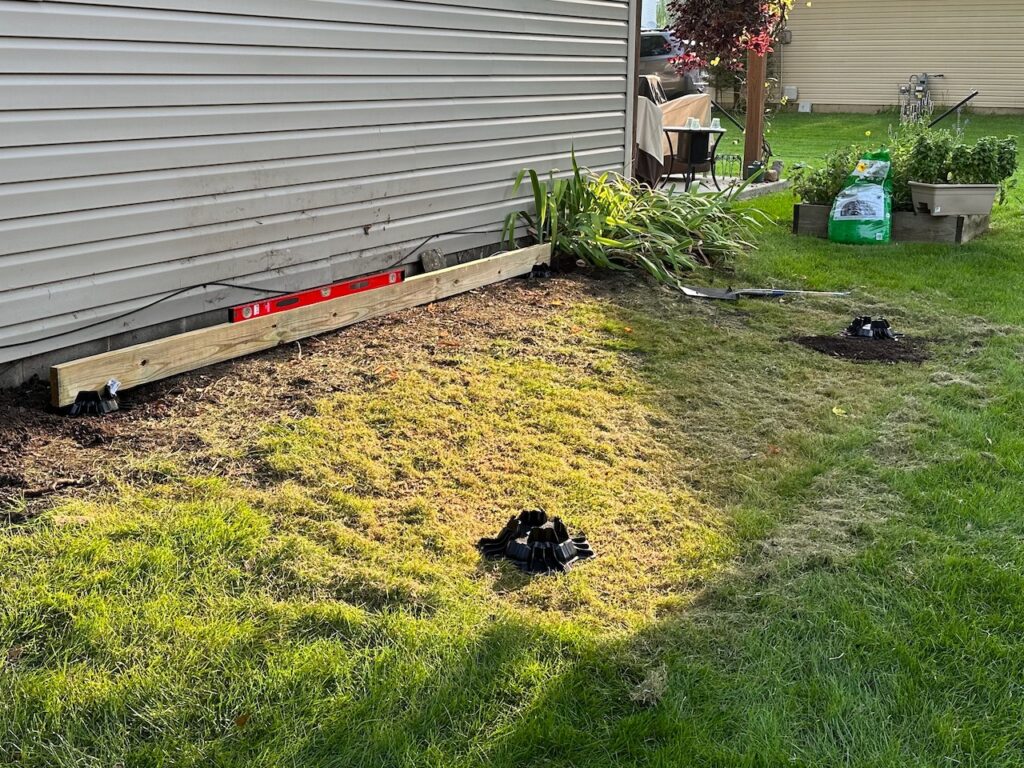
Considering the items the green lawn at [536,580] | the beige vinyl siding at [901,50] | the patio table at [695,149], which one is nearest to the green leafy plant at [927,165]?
the patio table at [695,149]

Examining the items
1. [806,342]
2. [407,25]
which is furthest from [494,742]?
[407,25]

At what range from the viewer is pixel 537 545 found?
2.89m

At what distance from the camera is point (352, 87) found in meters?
5.36

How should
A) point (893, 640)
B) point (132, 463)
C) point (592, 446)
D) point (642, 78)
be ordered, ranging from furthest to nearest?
1. point (642, 78)
2. point (592, 446)
3. point (132, 463)
4. point (893, 640)

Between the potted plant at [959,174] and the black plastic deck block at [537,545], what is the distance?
5.95 metres

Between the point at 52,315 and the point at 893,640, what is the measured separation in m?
3.37

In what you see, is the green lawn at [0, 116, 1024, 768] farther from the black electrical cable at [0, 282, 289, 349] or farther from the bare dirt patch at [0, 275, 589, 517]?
the black electrical cable at [0, 282, 289, 349]

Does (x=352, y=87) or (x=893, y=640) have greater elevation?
(x=352, y=87)

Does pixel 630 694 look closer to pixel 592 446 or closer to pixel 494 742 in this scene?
pixel 494 742

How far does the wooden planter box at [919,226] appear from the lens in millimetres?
7797

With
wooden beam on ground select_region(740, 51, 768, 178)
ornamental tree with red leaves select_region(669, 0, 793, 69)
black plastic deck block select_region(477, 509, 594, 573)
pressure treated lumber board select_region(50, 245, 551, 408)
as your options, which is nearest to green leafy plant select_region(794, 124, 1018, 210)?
ornamental tree with red leaves select_region(669, 0, 793, 69)

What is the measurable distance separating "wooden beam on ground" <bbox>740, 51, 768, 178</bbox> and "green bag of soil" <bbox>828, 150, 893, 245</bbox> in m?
3.53

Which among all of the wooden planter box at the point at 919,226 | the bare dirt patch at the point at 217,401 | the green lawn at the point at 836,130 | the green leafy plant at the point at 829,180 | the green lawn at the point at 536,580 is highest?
the green lawn at the point at 836,130

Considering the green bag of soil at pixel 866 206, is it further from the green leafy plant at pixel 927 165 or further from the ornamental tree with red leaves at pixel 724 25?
the ornamental tree with red leaves at pixel 724 25
